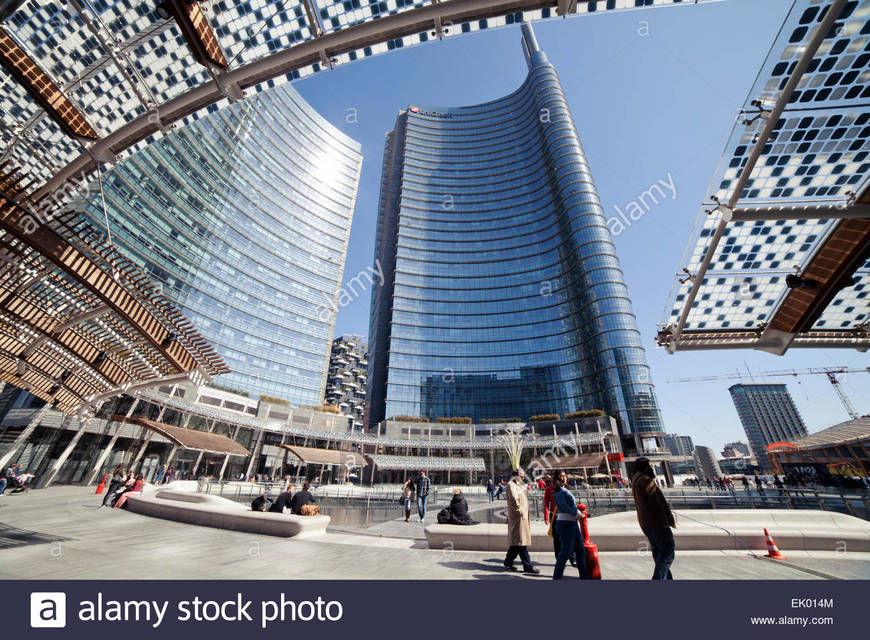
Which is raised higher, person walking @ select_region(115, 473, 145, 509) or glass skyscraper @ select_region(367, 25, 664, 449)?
glass skyscraper @ select_region(367, 25, 664, 449)

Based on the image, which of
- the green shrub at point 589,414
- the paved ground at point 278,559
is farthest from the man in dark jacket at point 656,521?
the green shrub at point 589,414

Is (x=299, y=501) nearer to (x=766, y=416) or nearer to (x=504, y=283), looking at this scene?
(x=504, y=283)

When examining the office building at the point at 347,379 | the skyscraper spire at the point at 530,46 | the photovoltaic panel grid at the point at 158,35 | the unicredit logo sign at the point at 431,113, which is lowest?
the photovoltaic panel grid at the point at 158,35

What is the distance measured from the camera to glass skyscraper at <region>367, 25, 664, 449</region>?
65250mm

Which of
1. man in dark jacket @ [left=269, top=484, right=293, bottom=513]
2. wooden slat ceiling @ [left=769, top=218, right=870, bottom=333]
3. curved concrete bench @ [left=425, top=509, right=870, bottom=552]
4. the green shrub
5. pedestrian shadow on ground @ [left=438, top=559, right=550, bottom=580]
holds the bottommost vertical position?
pedestrian shadow on ground @ [left=438, top=559, right=550, bottom=580]

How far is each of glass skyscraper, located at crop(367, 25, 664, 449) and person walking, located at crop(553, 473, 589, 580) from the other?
6034cm

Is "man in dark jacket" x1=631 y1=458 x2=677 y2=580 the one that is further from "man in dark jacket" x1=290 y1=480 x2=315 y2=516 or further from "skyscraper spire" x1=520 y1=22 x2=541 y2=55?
"skyscraper spire" x1=520 y1=22 x2=541 y2=55

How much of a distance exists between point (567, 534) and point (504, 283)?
3093 inches

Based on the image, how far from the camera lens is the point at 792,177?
28.2 feet

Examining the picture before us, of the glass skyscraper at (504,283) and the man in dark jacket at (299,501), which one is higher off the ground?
the glass skyscraper at (504,283)

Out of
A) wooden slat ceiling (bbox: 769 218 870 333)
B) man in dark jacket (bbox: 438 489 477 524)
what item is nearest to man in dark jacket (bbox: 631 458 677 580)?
man in dark jacket (bbox: 438 489 477 524)

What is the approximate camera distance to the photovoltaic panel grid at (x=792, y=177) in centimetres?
680

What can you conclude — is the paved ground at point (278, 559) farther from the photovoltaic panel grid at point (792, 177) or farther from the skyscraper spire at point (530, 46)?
the skyscraper spire at point (530, 46)

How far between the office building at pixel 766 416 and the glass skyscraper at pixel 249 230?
198 metres
